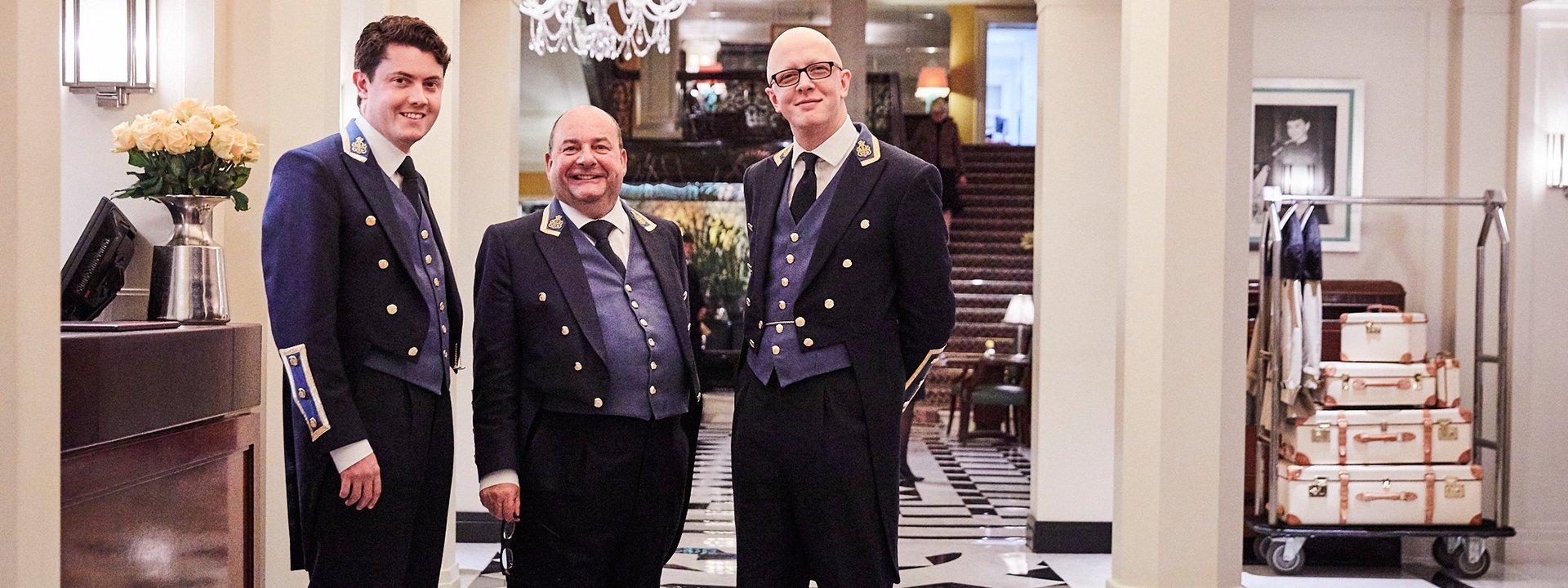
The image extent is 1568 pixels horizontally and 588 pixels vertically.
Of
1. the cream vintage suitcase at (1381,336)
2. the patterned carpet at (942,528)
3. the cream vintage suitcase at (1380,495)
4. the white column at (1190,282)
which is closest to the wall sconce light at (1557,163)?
the cream vintage suitcase at (1381,336)

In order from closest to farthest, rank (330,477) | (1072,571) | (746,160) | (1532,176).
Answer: (330,477), (1072,571), (1532,176), (746,160)

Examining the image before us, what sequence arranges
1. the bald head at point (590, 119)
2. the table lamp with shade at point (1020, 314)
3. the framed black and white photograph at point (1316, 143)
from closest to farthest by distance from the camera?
the bald head at point (590, 119) → the framed black and white photograph at point (1316, 143) → the table lamp with shade at point (1020, 314)

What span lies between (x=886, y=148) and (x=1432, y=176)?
505 centimetres

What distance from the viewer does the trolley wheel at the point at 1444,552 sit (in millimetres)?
5903

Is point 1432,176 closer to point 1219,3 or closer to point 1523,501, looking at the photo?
point 1523,501

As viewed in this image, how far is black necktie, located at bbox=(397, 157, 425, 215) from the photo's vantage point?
2453 millimetres

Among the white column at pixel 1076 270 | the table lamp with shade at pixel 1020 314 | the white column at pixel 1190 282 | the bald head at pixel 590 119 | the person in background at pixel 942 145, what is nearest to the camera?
the bald head at pixel 590 119

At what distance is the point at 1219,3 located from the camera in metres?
3.96

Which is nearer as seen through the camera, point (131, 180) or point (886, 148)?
point (886, 148)

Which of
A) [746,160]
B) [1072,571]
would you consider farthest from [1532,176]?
[746,160]

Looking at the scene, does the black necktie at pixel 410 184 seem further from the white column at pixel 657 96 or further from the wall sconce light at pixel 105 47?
the white column at pixel 657 96

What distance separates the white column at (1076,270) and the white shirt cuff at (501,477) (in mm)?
3977

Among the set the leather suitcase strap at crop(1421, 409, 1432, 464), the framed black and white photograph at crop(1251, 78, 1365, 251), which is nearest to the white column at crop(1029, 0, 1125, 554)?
the framed black and white photograph at crop(1251, 78, 1365, 251)

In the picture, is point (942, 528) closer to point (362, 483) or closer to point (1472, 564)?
point (1472, 564)
